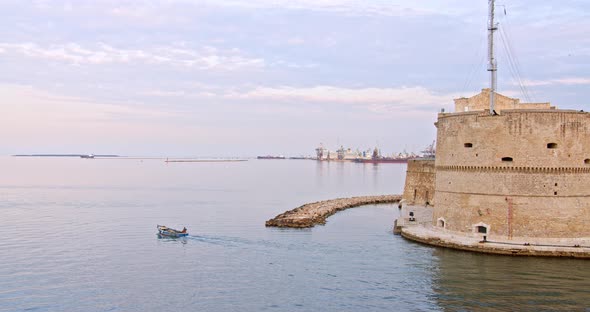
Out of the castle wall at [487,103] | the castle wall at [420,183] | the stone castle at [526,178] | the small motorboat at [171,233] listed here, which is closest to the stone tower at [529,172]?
the stone castle at [526,178]

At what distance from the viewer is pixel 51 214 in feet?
168

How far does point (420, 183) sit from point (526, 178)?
19.9 m

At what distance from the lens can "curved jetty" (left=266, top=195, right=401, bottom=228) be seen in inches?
1726

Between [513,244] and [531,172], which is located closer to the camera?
[513,244]

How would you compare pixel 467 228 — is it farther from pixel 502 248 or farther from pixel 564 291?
pixel 564 291

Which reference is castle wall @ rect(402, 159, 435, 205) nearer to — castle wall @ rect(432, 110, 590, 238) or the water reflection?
castle wall @ rect(432, 110, 590, 238)

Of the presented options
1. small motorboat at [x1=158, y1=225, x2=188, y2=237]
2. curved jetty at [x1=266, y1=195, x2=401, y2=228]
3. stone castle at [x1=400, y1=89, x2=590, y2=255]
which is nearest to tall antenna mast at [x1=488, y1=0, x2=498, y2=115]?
stone castle at [x1=400, y1=89, x2=590, y2=255]

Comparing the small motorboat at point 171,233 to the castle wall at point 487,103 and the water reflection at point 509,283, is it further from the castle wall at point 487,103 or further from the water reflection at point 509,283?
the castle wall at point 487,103

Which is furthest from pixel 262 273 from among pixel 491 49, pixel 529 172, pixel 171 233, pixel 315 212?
pixel 315 212

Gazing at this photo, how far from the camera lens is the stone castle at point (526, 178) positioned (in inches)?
1213

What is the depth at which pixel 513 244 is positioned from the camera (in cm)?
3052

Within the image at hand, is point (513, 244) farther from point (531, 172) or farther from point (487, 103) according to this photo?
point (487, 103)

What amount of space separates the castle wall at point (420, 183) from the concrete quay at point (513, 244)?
1608 cm

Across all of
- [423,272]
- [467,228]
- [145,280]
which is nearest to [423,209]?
[467,228]
